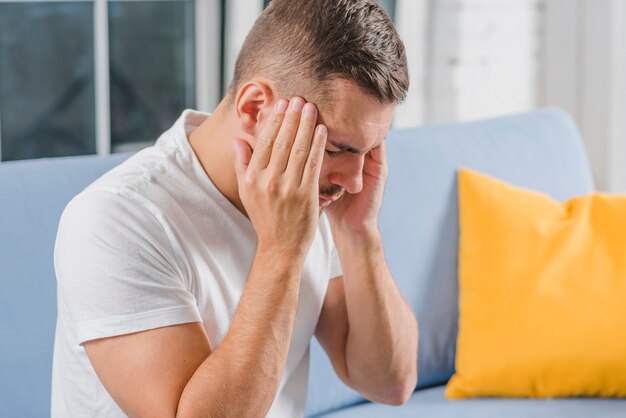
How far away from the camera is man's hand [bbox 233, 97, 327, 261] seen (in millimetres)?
1282

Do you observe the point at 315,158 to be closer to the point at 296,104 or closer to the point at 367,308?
the point at 296,104

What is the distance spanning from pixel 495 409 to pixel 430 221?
0.44 m

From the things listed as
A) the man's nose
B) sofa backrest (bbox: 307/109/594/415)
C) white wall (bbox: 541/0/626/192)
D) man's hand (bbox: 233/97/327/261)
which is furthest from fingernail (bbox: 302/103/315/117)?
white wall (bbox: 541/0/626/192)

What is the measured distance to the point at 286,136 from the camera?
50.4 inches

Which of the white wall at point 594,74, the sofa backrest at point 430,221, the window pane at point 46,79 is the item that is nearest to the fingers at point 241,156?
the sofa backrest at point 430,221

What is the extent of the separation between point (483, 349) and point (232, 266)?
852 millimetres

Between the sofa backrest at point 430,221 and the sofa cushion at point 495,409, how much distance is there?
72mm

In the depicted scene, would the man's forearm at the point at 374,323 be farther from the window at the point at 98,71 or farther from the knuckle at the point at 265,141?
the window at the point at 98,71

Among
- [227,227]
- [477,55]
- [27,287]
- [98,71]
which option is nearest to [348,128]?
[227,227]

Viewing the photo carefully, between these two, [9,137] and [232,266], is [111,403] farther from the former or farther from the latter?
[9,137]

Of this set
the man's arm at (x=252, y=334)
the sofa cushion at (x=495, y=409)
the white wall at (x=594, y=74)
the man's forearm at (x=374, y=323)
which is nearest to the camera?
the man's arm at (x=252, y=334)

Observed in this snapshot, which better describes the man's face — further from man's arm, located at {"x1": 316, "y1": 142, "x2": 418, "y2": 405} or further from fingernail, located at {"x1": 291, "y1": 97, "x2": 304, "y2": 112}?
man's arm, located at {"x1": 316, "y1": 142, "x2": 418, "y2": 405}

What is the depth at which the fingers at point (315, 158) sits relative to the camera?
4.22 ft

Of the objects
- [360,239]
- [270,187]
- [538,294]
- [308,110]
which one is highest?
[308,110]
